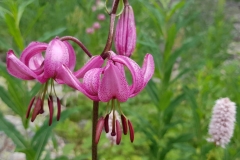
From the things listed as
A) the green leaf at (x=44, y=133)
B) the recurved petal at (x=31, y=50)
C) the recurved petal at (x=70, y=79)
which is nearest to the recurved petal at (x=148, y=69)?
the recurved petal at (x=70, y=79)

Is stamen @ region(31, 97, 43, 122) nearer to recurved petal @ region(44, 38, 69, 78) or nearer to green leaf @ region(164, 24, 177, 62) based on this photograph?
recurved petal @ region(44, 38, 69, 78)

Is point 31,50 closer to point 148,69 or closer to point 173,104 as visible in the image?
point 148,69

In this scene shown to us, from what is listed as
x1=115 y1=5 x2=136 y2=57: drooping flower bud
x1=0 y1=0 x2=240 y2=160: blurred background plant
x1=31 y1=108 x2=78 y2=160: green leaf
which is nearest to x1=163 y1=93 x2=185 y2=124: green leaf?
x1=0 y1=0 x2=240 y2=160: blurred background plant

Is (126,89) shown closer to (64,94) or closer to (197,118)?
(197,118)

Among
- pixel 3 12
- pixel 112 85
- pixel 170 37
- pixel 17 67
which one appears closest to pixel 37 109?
pixel 17 67

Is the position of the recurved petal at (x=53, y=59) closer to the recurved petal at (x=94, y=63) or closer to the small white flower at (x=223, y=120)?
the recurved petal at (x=94, y=63)
